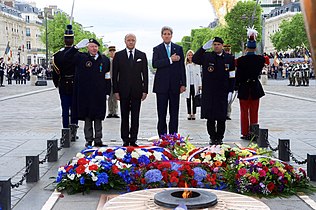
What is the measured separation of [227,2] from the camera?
262 feet

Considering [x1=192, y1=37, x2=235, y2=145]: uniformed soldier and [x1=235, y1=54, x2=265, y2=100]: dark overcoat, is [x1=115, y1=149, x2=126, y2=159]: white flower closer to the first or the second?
[x1=192, y1=37, x2=235, y2=145]: uniformed soldier

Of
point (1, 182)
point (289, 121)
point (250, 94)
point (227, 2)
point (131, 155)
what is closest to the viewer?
point (1, 182)

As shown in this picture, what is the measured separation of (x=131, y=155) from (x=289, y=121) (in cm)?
902

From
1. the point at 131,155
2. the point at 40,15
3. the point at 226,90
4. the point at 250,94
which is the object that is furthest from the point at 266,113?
the point at 40,15

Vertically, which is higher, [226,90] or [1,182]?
[226,90]

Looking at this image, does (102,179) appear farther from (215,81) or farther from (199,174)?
(215,81)

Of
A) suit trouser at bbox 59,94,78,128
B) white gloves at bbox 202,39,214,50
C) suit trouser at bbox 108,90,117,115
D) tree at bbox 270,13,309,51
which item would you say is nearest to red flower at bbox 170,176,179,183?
white gloves at bbox 202,39,214,50

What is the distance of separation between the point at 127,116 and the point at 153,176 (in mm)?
3626

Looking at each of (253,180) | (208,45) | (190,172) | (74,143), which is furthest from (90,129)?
(253,180)

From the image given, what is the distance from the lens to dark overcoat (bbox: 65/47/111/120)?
8945 mm

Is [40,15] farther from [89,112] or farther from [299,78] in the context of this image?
[89,112]

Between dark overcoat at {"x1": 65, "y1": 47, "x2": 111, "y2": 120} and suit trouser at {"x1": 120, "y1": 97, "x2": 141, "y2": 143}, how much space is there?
15.0 inches

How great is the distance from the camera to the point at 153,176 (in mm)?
5516

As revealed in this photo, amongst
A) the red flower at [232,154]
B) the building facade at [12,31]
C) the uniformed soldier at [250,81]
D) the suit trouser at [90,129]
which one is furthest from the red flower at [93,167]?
the building facade at [12,31]
